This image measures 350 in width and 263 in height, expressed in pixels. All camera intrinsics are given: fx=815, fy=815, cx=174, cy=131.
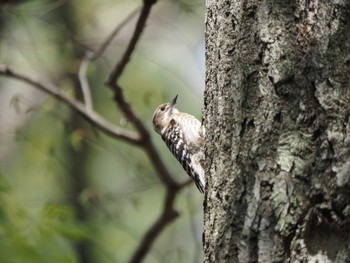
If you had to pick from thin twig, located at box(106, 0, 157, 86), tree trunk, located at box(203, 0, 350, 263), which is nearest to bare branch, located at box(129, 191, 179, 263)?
thin twig, located at box(106, 0, 157, 86)

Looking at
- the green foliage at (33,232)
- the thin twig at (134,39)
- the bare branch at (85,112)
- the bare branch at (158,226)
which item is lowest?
the green foliage at (33,232)

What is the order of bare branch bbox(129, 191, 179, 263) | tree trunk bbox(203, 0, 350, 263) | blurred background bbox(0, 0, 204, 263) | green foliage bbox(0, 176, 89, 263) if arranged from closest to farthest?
tree trunk bbox(203, 0, 350, 263) < green foliage bbox(0, 176, 89, 263) < blurred background bbox(0, 0, 204, 263) < bare branch bbox(129, 191, 179, 263)

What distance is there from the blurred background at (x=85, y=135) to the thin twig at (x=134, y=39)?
395mm

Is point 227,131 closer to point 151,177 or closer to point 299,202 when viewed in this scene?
point 299,202

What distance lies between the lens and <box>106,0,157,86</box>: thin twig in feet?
16.2

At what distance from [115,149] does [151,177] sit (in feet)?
1.31

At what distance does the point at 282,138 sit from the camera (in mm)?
2863

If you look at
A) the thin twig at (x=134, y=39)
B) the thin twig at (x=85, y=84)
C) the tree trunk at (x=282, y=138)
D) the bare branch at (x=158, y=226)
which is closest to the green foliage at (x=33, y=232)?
the bare branch at (x=158, y=226)

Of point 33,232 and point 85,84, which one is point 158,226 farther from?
point 85,84

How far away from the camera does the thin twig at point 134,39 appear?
195 inches

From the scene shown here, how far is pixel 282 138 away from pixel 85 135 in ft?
13.1

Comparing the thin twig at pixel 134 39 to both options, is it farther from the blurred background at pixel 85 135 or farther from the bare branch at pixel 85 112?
the bare branch at pixel 85 112

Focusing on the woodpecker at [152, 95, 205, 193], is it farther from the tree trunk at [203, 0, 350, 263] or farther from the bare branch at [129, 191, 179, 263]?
the tree trunk at [203, 0, 350, 263]

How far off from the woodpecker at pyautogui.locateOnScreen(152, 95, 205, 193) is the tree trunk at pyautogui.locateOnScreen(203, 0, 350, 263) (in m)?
1.61
